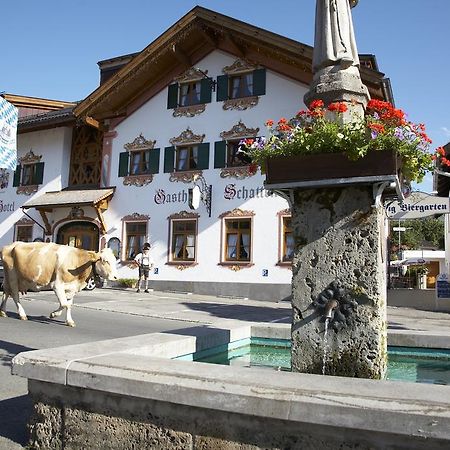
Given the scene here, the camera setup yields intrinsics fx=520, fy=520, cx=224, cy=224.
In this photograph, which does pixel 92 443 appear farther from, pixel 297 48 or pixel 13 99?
pixel 13 99

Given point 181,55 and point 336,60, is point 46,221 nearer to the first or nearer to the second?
point 181,55

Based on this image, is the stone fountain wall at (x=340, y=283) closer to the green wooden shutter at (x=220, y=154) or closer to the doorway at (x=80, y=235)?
the green wooden shutter at (x=220, y=154)

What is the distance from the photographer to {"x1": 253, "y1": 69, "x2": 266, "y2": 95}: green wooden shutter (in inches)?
815

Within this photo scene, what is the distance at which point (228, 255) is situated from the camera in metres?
20.8

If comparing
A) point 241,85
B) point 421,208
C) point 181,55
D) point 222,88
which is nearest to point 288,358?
point 421,208

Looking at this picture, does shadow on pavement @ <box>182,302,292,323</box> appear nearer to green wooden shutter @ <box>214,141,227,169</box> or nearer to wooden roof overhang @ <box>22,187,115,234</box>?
green wooden shutter @ <box>214,141,227,169</box>

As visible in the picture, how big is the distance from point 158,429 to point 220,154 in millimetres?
18871

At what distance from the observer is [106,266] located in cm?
925

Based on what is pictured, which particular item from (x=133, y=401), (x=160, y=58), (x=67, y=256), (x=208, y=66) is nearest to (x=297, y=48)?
(x=208, y=66)

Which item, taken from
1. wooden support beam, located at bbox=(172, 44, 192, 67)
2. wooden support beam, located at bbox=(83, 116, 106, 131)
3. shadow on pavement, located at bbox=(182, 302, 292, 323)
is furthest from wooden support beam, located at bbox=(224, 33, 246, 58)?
shadow on pavement, located at bbox=(182, 302, 292, 323)

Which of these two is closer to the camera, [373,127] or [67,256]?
[373,127]

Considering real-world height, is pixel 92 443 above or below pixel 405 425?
below

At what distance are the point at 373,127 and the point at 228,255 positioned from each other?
56.9ft

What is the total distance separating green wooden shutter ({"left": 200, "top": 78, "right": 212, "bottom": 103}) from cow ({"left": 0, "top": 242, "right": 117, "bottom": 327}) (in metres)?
13.8
